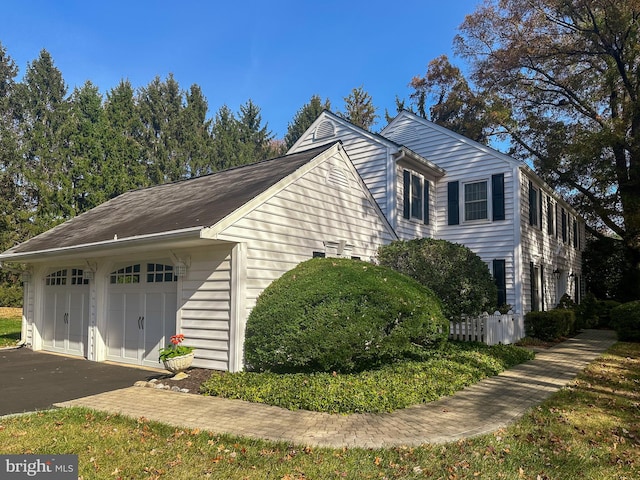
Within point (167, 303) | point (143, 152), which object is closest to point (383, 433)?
point (167, 303)

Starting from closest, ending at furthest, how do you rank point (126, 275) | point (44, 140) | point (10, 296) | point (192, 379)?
point (192, 379) → point (126, 275) → point (10, 296) → point (44, 140)

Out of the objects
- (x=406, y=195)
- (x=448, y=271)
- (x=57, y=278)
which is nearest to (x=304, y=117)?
→ (x=406, y=195)

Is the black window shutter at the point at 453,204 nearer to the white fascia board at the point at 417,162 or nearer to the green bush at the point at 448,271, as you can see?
the white fascia board at the point at 417,162

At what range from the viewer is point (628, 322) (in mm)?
14719

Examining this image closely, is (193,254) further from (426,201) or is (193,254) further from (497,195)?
(497,195)

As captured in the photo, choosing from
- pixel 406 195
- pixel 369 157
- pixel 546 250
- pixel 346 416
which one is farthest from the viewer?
pixel 546 250

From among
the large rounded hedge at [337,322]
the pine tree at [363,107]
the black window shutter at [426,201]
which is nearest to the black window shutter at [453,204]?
the black window shutter at [426,201]

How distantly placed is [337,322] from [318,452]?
117 inches

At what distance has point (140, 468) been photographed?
444 centimetres

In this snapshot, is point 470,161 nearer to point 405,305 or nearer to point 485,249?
point 485,249

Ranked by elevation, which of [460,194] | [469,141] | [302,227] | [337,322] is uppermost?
[469,141]

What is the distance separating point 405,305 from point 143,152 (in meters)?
32.5

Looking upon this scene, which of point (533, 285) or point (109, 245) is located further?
point (533, 285)

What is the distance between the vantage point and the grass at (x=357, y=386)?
6625mm
